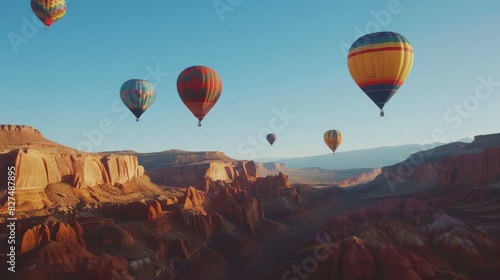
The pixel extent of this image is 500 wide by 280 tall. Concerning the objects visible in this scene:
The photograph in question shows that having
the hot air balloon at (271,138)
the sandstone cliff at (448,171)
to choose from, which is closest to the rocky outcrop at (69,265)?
the sandstone cliff at (448,171)

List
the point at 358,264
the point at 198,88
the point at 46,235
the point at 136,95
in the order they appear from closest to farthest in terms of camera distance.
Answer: the point at 358,264, the point at 46,235, the point at 198,88, the point at 136,95

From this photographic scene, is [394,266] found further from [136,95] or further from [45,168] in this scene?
[45,168]

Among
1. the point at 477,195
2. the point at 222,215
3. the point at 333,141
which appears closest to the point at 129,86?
the point at 222,215

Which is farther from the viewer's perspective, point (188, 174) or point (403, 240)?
point (188, 174)

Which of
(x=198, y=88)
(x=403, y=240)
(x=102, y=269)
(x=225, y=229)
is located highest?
(x=198, y=88)

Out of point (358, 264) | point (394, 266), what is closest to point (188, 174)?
point (358, 264)

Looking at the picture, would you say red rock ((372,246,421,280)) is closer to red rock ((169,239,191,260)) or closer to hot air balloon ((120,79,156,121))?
red rock ((169,239,191,260))

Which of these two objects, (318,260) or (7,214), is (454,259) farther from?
(7,214)

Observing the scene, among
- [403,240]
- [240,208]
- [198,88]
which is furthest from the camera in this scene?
[240,208]
